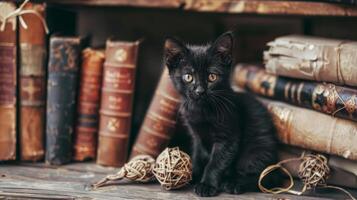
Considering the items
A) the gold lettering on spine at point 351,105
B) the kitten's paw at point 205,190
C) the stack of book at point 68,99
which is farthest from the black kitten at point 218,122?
the gold lettering on spine at point 351,105

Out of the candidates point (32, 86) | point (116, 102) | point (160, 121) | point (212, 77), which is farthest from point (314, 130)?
point (32, 86)

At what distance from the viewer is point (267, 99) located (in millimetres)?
1409

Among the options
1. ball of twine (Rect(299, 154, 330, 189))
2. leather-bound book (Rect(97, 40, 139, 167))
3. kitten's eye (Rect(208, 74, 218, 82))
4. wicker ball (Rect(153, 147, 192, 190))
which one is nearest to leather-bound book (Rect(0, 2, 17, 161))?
leather-bound book (Rect(97, 40, 139, 167))

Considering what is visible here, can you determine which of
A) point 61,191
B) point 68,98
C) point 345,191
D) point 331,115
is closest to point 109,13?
point 68,98

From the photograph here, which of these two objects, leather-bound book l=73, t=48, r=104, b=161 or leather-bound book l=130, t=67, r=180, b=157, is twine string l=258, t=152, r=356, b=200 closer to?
leather-bound book l=130, t=67, r=180, b=157

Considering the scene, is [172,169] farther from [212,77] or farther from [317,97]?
[317,97]

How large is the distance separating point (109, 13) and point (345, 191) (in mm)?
1138

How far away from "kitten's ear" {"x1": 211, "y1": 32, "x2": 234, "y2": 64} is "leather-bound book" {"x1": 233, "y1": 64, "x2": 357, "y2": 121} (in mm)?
222

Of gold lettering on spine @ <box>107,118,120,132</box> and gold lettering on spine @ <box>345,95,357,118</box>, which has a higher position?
gold lettering on spine @ <box>345,95,357,118</box>

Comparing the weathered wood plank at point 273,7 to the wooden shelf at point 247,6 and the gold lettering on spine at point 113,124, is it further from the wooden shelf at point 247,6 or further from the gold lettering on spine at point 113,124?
the gold lettering on spine at point 113,124

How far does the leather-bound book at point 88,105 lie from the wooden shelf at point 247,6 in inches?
6.6

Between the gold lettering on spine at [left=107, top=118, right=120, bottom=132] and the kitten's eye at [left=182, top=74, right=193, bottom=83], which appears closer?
the kitten's eye at [left=182, top=74, right=193, bottom=83]

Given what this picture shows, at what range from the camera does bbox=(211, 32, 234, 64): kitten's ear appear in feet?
3.81

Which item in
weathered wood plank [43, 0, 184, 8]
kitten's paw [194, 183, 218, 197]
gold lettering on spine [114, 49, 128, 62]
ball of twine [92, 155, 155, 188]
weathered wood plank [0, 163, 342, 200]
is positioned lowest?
weathered wood plank [0, 163, 342, 200]
